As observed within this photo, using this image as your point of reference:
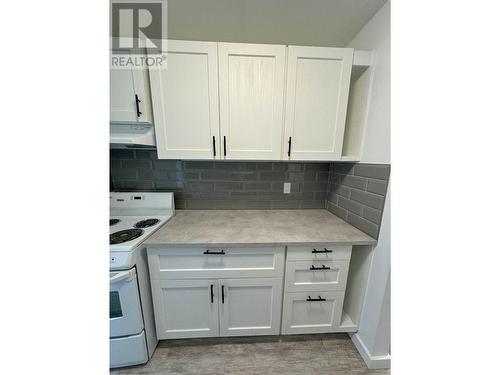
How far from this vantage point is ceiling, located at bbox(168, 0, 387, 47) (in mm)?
1052

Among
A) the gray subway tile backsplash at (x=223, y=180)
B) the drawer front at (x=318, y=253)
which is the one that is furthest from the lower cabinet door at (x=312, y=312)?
the gray subway tile backsplash at (x=223, y=180)

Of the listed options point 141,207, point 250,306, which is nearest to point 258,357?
point 250,306

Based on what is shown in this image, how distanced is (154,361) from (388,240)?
177 cm

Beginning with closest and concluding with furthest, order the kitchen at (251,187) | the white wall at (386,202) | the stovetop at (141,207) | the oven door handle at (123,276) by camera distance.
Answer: the kitchen at (251,187), the oven door handle at (123,276), the white wall at (386,202), the stovetop at (141,207)

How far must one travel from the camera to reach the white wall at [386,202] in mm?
1072

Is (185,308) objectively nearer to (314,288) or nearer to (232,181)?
(314,288)

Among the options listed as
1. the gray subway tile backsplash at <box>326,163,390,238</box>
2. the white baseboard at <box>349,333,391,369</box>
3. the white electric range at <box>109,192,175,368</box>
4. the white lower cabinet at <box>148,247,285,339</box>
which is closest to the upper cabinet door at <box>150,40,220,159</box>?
the white electric range at <box>109,192,175,368</box>

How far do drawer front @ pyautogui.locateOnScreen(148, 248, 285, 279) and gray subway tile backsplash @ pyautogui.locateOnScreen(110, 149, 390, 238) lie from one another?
24.7 inches

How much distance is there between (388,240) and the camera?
1.04 meters

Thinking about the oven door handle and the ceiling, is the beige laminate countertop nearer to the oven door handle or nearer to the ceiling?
the oven door handle

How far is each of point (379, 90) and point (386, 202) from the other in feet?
2.47

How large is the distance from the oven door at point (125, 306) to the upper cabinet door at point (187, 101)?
852 mm

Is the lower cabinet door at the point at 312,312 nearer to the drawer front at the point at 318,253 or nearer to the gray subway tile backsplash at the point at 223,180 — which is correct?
the drawer front at the point at 318,253
